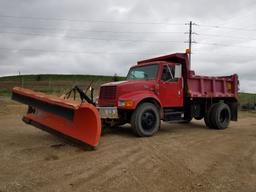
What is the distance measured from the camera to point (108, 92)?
9.04m

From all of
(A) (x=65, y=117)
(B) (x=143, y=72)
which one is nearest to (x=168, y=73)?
(B) (x=143, y=72)

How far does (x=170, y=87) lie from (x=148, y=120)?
1.60m

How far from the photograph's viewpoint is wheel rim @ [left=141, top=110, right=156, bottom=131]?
871 centimetres

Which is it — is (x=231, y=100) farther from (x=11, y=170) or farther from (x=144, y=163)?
(x=11, y=170)

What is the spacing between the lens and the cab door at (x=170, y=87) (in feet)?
31.6

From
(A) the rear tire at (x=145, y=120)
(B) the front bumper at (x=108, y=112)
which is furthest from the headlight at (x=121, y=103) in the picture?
(A) the rear tire at (x=145, y=120)

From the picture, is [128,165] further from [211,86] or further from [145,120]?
[211,86]

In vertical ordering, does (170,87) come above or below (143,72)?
below

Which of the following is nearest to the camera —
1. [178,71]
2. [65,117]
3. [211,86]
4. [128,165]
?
[128,165]

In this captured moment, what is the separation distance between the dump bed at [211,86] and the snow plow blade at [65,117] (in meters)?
4.73

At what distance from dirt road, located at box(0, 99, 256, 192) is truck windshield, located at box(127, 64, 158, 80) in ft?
7.18

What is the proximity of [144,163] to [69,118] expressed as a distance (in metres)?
1.86

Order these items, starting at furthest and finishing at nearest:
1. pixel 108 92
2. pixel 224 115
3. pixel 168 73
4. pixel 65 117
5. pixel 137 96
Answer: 1. pixel 224 115
2. pixel 168 73
3. pixel 108 92
4. pixel 137 96
5. pixel 65 117

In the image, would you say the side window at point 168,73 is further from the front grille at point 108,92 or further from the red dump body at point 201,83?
the front grille at point 108,92
